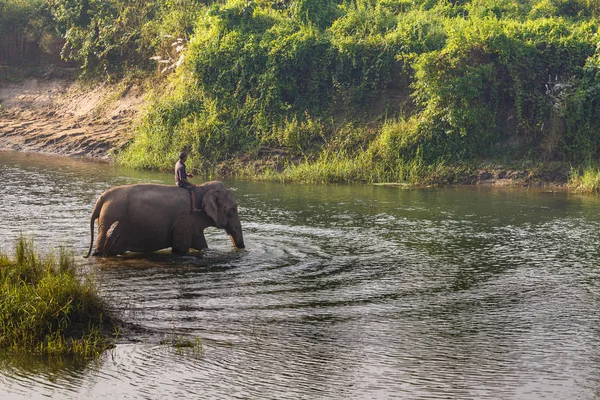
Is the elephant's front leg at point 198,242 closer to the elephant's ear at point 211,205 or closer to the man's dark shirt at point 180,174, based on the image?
the elephant's ear at point 211,205

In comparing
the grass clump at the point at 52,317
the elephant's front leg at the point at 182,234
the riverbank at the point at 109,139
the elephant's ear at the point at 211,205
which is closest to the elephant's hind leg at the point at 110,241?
the elephant's front leg at the point at 182,234

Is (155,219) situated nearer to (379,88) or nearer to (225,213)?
(225,213)

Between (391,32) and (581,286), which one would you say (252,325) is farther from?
(391,32)

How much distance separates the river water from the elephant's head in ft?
A: 0.84

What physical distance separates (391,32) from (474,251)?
43.6 ft

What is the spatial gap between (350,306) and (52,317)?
3.38 meters

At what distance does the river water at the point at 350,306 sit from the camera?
8.07m

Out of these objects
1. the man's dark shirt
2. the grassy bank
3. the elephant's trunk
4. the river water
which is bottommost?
the river water

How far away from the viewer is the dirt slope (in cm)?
2905

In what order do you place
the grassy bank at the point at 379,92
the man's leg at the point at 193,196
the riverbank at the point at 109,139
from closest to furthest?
1. the man's leg at the point at 193,196
2. the riverbank at the point at 109,139
3. the grassy bank at the point at 379,92

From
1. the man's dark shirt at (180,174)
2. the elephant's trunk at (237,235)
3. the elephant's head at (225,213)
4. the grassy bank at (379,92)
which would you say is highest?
the grassy bank at (379,92)

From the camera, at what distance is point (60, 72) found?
112ft

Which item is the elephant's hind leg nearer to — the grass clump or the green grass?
the grass clump

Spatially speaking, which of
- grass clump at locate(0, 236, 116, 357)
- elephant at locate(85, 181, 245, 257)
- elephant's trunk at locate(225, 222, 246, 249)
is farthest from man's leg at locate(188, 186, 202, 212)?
grass clump at locate(0, 236, 116, 357)
